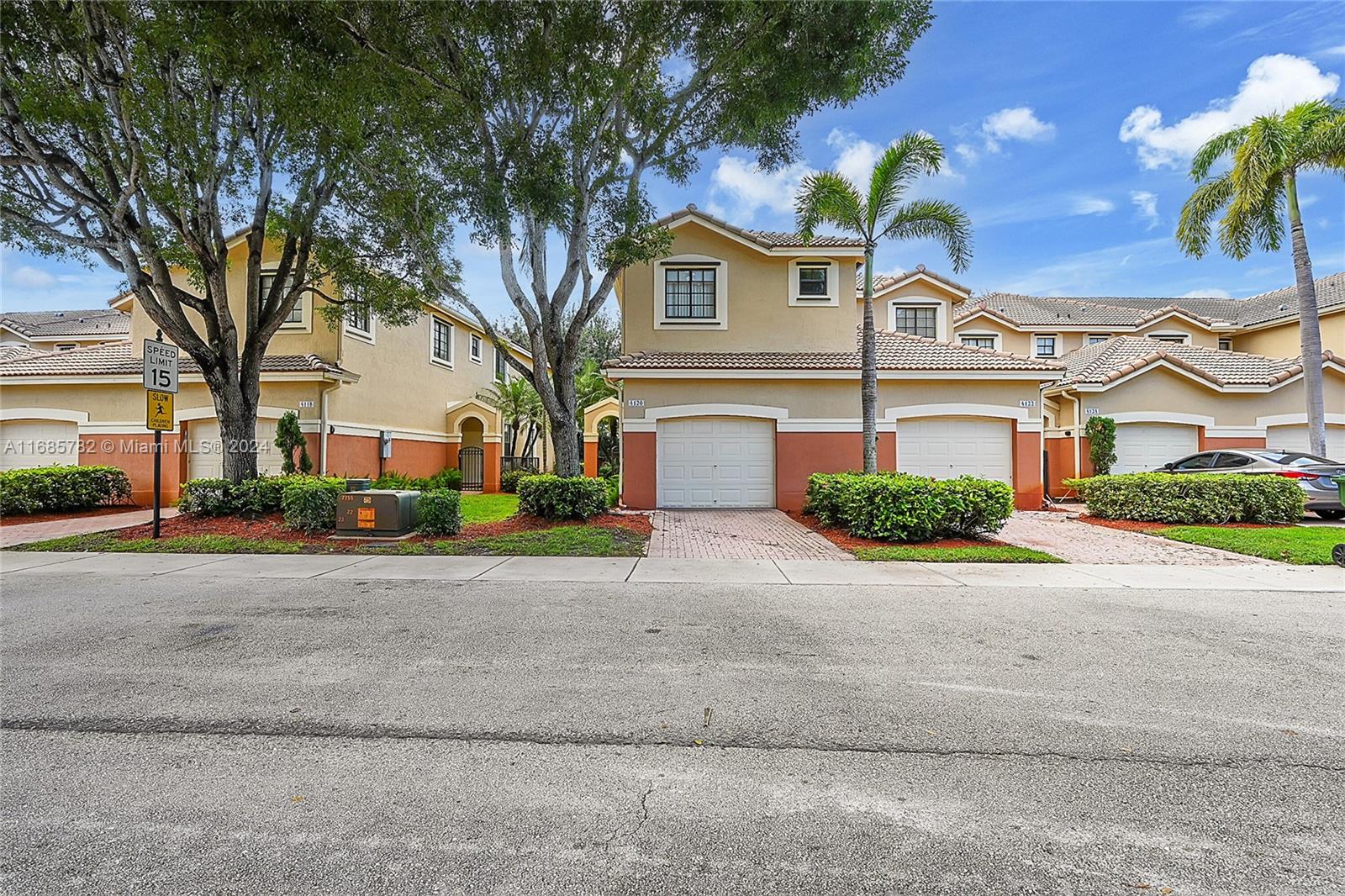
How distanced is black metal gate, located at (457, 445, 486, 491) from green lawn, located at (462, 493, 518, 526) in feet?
6.99

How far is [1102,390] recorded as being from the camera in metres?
18.5

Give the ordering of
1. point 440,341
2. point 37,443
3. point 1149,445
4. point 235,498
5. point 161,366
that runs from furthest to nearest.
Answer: point 440,341
point 1149,445
point 37,443
point 235,498
point 161,366

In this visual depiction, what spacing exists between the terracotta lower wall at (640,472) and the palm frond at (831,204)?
20.8 feet

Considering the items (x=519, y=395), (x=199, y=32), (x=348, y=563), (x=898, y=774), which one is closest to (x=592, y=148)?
(x=199, y=32)

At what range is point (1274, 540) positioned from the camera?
10.9 meters

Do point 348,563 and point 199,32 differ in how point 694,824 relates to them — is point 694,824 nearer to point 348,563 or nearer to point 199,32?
point 348,563

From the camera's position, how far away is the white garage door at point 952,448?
1636 centimetres

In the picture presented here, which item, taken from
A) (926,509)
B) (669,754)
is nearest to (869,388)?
(926,509)

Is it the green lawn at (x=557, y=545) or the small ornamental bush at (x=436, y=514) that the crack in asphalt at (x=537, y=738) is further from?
the small ornamental bush at (x=436, y=514)

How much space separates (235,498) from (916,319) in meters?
22.9

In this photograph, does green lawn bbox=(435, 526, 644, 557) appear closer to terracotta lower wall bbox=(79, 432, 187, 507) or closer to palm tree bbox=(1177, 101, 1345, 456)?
terracotta lower wall bbox=(79, 432, 187, 507)

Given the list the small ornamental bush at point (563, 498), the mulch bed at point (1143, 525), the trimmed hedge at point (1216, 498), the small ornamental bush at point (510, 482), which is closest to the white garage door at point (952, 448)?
the mulch bed at point (1143, 525)

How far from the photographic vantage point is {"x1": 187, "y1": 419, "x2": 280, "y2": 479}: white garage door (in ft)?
57.8

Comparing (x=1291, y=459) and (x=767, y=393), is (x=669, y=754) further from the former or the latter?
(x=1291, y=459)
